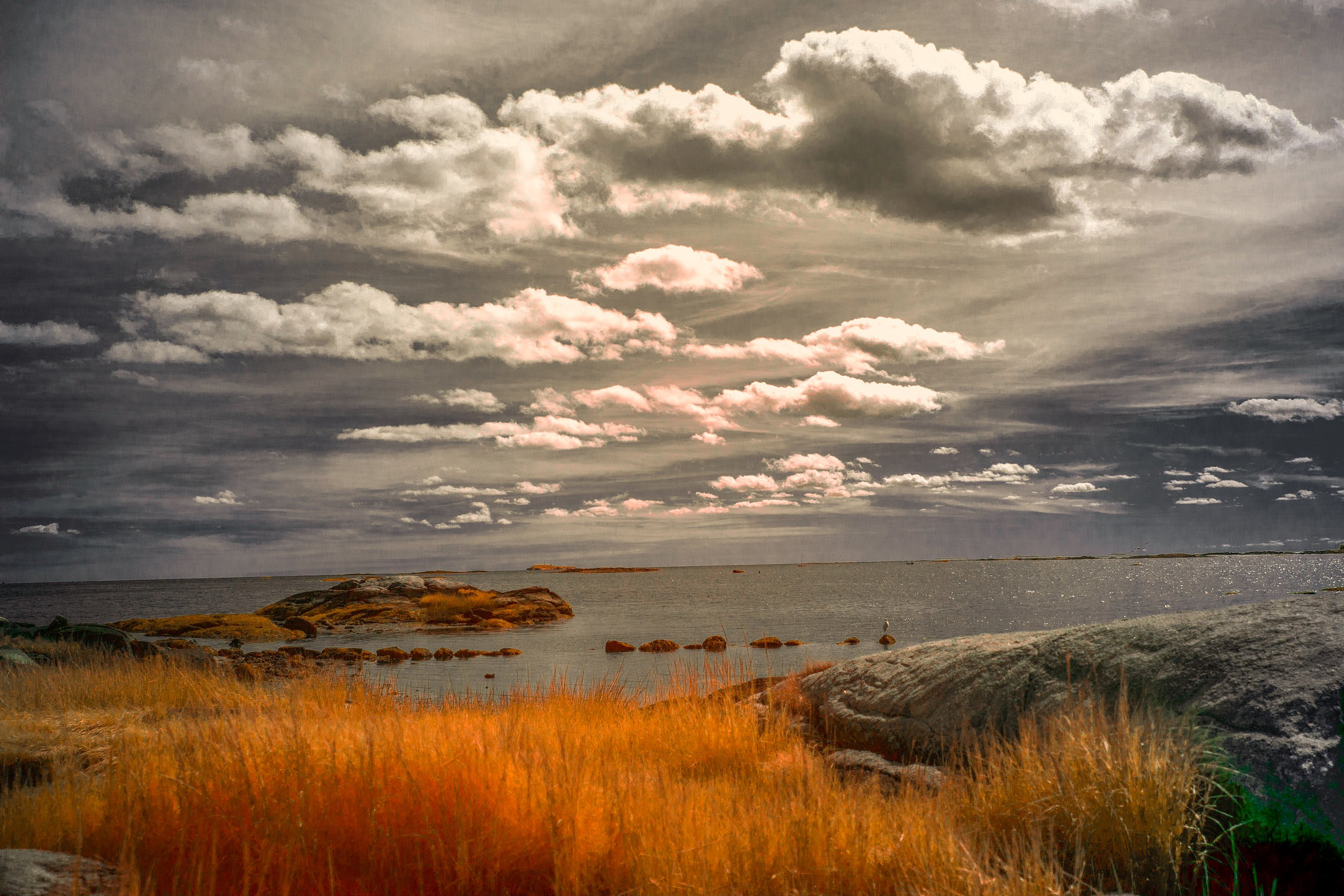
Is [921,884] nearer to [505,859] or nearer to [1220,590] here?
[505,859]

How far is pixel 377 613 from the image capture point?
42.8m

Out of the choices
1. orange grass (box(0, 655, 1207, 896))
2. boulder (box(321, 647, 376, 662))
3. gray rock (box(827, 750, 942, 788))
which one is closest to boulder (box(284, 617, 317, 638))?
boulder (box(321, 647, 376, 662))

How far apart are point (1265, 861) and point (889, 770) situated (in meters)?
2.78

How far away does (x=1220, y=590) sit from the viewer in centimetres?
7562

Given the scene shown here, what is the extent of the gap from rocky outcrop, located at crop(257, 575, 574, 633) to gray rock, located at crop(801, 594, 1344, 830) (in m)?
36.4

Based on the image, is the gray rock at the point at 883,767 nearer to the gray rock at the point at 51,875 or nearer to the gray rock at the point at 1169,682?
the gray rock at the point at 1169,682

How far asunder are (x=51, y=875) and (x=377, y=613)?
139 ft

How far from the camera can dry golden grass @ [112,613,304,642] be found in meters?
34.3

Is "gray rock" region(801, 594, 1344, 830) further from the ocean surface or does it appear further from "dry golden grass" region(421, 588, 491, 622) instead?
"dry golden grass" region(421, 588, 491, 622)

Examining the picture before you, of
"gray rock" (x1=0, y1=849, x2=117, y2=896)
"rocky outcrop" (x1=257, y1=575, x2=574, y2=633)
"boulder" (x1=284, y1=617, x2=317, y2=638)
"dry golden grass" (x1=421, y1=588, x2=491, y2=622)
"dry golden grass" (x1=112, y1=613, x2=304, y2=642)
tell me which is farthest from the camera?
"dry golden grass" (x1=421, y1=588, x2=491, y2=622)

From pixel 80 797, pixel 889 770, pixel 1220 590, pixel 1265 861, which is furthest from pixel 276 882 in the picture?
pixel 1220 590

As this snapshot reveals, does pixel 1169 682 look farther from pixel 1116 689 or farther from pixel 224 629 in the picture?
pixel 224 629

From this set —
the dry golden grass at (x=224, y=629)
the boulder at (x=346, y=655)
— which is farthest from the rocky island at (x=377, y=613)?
the boulder at (x=346, y=655)

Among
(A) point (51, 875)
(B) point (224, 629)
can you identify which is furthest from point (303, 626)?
(A) point (51, 875)
